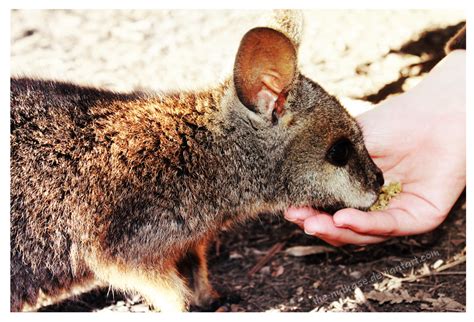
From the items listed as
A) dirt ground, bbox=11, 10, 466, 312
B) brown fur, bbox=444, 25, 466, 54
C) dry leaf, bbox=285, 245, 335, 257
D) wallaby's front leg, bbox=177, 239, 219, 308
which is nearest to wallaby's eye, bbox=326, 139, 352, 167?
dirt ground, bbox=11, 10, 466, 312

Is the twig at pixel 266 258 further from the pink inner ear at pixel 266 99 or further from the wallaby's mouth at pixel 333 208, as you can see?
the pink inner ear at pixel 266 99

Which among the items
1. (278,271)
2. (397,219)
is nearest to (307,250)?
(278,271)

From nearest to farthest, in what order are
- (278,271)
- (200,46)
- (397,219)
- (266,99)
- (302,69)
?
(266,99) → (397,219) → (278,271) → (302,69) → (200,46)

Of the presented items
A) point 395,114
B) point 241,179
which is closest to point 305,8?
point 395,114

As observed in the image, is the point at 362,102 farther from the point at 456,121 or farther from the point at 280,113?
the point at 280,113

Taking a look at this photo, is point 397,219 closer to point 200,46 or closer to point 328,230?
point 328,230
